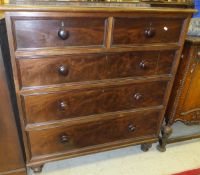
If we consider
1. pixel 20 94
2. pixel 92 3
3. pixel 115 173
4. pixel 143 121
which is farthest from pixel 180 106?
pixel 20 94

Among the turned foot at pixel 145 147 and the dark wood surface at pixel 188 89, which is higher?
the dark wood surface at pixel 188 89

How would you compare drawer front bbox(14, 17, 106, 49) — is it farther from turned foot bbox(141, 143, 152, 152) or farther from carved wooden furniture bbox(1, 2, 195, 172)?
turned foot bbox(141, 143, 152, 152)

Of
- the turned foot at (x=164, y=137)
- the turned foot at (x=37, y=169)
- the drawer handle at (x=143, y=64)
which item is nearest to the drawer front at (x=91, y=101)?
the drawer handle at (x=143, y=64)

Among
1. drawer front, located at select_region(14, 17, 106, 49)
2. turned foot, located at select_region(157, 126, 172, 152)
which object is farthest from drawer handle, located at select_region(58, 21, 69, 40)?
turned foot, located at select_region(157, 126, 172, 152)

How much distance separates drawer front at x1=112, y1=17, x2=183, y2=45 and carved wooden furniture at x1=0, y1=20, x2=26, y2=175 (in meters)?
0.56

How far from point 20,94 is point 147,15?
30.9 inches

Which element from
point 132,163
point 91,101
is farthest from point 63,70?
point 132,163

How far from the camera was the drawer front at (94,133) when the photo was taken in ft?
4.10

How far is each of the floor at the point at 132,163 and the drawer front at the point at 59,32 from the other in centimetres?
91

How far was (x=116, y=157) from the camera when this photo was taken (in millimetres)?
1577

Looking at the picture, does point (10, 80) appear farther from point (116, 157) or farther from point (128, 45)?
point (116, 157)

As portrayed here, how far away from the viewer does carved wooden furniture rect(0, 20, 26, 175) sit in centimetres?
101

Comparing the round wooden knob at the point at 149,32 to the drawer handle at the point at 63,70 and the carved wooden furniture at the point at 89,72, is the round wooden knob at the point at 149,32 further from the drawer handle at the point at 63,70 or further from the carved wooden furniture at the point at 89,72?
the drawer handle at the point at 63,70

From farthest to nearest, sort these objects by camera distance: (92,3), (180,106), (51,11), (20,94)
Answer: (180,106), (92,3), (20,94), (51,11)
